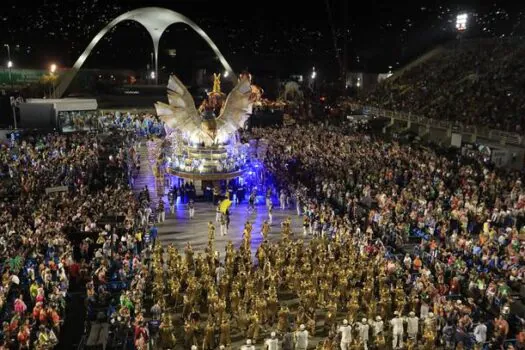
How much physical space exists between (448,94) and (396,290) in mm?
25248

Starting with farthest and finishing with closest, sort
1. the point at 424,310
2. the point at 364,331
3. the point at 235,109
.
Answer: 1. the point at 235,109
2. the point at 424,310
3. the point at 364,331

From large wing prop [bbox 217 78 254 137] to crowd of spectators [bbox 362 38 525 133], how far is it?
13.4m

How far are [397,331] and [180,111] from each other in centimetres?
1679

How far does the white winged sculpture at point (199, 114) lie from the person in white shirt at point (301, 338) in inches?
613

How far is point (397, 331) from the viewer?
12398mm

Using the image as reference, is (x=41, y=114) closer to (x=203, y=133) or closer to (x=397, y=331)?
(x=203, y=133)

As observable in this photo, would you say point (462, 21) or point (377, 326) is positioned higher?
point (462, 21)

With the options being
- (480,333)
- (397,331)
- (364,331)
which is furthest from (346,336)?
(480,333)

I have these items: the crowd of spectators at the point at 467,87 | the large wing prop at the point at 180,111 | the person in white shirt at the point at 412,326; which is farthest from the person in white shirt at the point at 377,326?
the crowd of spectators at the point at 467,87

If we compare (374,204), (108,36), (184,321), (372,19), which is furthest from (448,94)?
(108,36)

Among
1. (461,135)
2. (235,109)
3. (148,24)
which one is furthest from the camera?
(148,24)

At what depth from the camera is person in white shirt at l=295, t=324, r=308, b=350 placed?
469 inches

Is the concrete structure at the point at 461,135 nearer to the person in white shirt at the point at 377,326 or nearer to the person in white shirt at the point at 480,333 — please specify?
the person in white shirt at the point at 480,333

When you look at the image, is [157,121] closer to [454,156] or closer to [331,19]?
[454,156]
